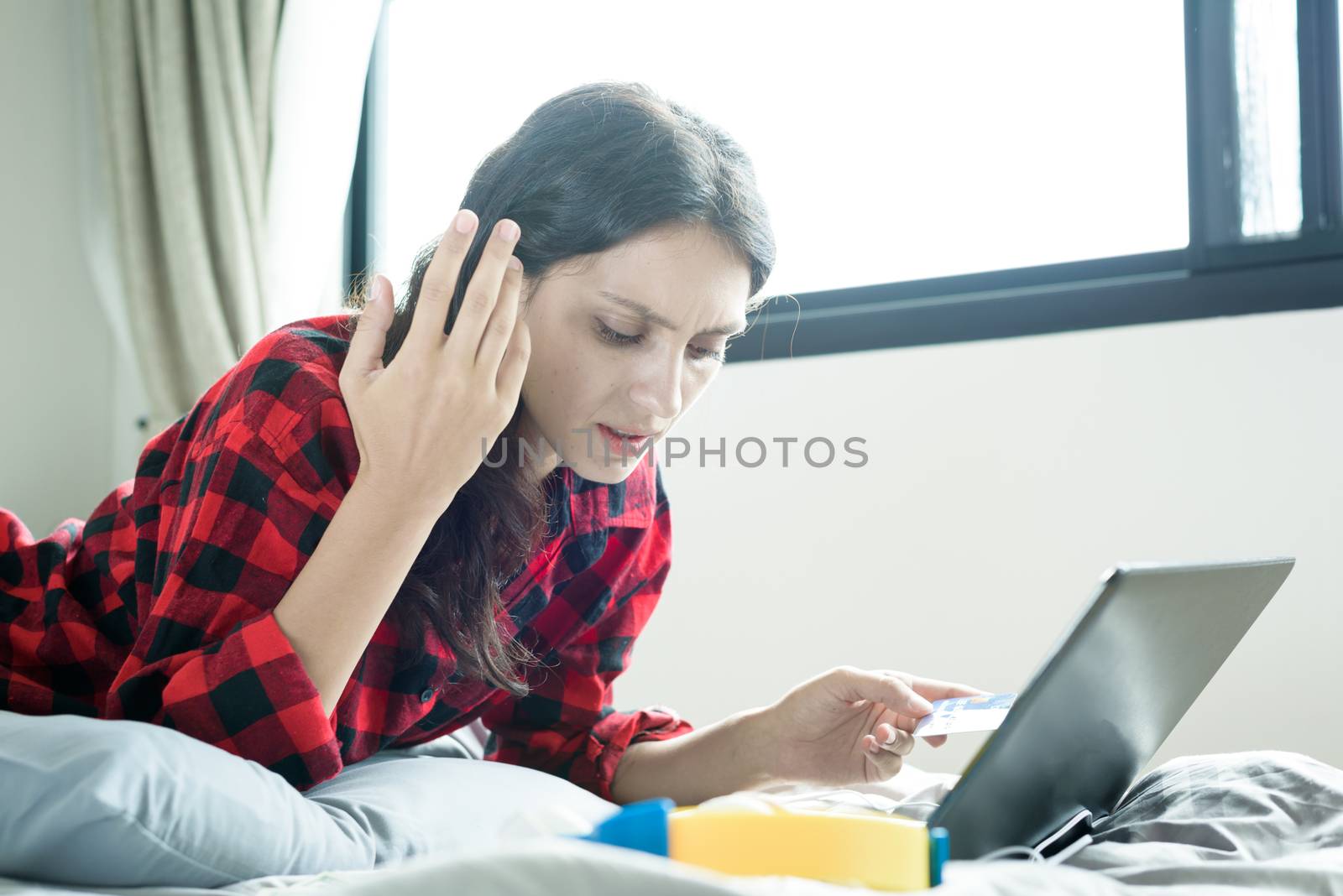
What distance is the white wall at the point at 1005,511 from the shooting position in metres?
1.54

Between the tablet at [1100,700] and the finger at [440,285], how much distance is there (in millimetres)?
514

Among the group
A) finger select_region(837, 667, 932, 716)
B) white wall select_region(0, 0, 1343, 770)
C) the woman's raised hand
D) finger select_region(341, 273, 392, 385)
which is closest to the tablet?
finger select_region(837, 667, 932, 716)

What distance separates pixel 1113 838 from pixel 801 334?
3.93 ft

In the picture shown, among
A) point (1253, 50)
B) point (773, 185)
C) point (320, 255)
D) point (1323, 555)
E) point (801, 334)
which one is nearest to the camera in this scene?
point (1323, 555)

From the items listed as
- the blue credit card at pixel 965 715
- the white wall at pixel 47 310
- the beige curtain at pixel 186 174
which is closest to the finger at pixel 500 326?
the blue credit card at pixel 965 715

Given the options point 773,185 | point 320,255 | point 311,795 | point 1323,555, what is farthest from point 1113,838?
point 320,255

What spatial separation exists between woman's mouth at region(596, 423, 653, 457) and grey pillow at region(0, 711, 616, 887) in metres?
0.43

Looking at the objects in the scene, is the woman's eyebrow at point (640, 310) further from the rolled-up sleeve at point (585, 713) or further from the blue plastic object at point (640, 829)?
the blue plastic object at point (640, 829)

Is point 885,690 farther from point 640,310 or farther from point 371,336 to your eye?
point 371,336

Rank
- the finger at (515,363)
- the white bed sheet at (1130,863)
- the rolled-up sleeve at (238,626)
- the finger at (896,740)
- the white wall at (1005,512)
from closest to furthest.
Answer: the white bed sheet at (1130,863) < the rolled-up sleeve at (238,626) < the finger at (515,363) < the finger at (896,740) < the white wall at (1005,512)

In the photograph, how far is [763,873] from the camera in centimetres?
58

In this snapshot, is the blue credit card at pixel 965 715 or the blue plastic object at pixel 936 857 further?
the blue credit card at pixel 965 715

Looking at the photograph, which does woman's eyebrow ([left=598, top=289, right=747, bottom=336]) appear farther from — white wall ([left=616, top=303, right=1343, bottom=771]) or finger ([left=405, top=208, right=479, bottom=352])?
white wall ([left=616, top=303, right=1343, bottom=771])

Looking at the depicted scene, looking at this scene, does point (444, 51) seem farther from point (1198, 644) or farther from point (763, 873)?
point (763, 873)
